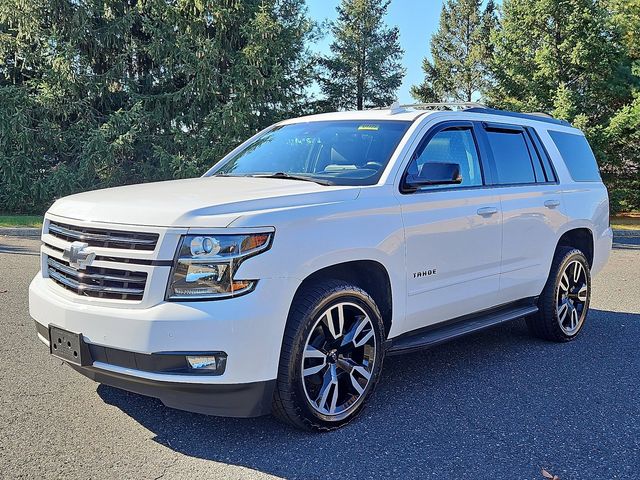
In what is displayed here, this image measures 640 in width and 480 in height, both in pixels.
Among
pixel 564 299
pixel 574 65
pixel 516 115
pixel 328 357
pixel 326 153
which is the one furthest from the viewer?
pixel 574 65

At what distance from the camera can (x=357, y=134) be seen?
14.8ft

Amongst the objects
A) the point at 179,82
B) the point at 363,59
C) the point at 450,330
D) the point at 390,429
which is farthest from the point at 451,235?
the point at 363,59

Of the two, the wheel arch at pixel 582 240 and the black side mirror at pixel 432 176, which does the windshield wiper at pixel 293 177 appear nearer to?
the black side mirror at pixel 432 176

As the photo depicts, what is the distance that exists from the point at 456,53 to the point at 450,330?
3370cm

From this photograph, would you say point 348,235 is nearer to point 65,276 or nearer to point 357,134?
point 357,134

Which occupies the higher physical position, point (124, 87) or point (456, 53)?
point (456, 53)

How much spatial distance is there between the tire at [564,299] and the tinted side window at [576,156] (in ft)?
2.70

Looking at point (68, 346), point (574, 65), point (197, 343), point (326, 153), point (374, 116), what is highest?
point (574, 65)

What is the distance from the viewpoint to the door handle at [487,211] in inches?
178

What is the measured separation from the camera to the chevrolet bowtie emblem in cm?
324

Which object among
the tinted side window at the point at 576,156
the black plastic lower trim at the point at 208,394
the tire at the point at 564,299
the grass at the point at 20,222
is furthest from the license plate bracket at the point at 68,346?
the grass at the point at 20,222

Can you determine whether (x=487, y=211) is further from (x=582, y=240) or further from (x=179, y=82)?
(x=179, y=82)

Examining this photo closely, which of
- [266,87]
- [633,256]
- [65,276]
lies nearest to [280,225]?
[65,276]

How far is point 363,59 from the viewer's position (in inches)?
1138
